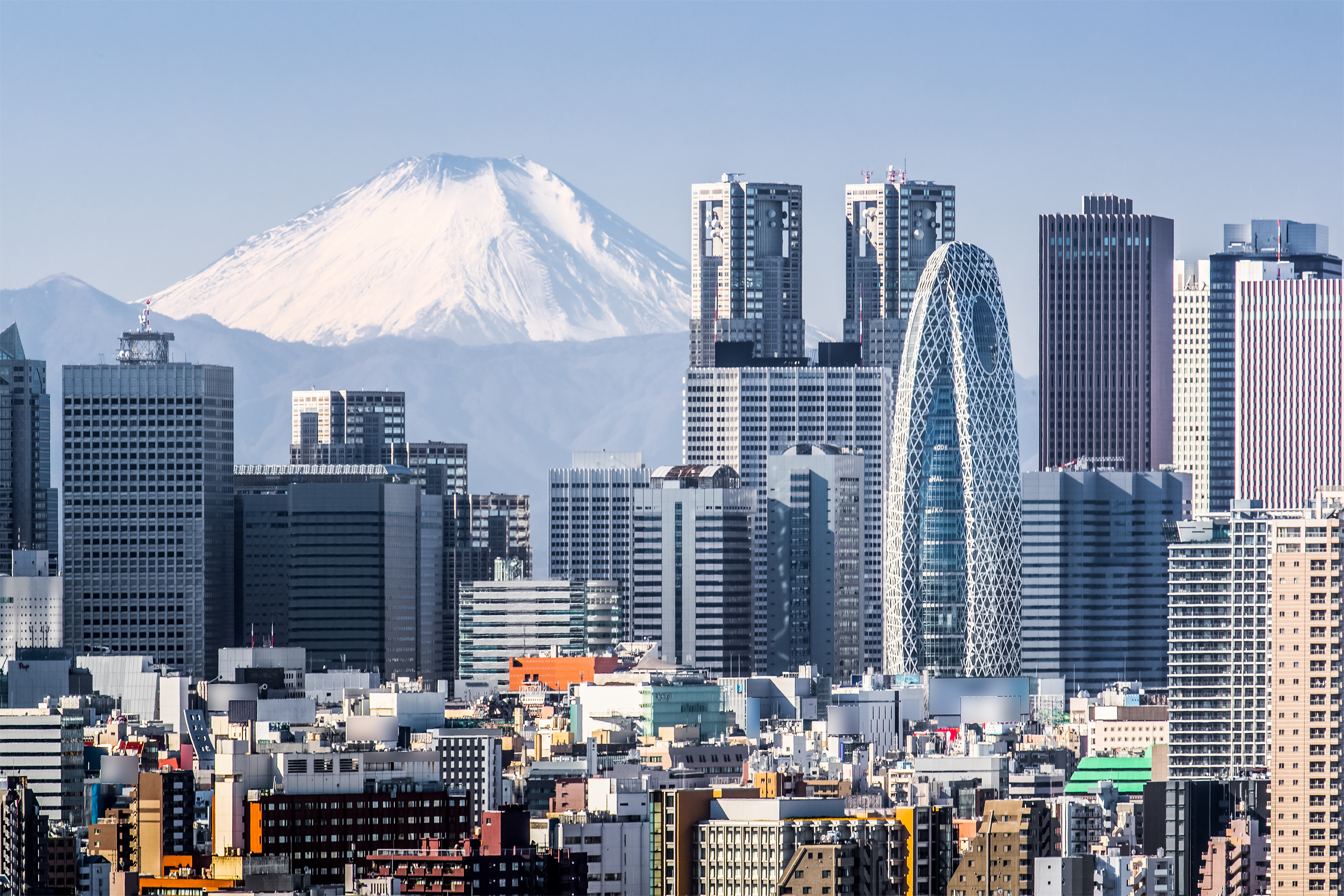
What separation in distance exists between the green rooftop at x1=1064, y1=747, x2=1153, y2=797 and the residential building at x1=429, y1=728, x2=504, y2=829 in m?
24.1

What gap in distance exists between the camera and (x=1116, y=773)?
155 m

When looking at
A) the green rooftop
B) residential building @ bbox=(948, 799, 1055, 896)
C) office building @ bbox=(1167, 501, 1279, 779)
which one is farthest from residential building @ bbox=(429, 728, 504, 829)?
office building @ bbox=(1167, 501, 1279, 779)

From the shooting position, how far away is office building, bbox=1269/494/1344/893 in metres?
116

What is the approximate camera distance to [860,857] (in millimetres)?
→ 97875

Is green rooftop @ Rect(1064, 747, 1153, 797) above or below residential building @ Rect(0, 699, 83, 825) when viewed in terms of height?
below

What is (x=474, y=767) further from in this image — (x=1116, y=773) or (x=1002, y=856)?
(x=1002, y=856)

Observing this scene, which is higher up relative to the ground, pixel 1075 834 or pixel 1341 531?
pixel 1341 531

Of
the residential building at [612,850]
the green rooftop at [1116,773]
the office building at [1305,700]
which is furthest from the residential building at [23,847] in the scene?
the green rooftop at [1116,773]

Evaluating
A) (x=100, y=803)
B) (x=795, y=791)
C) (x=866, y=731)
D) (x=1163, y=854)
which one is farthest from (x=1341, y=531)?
(x=866, y=731)

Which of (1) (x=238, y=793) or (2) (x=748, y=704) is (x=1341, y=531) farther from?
(2) (x=748, y=704)

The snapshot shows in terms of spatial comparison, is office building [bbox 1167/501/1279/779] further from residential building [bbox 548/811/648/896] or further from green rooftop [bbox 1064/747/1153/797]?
residential building [bbox 548/811/648/896]

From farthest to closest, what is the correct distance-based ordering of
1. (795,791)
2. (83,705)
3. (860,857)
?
(83,705) < (795,791) < (860,857)

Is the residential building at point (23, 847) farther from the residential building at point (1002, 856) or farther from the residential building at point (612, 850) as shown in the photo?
the residential building at point (1002, 856)

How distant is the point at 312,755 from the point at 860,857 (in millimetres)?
29799
